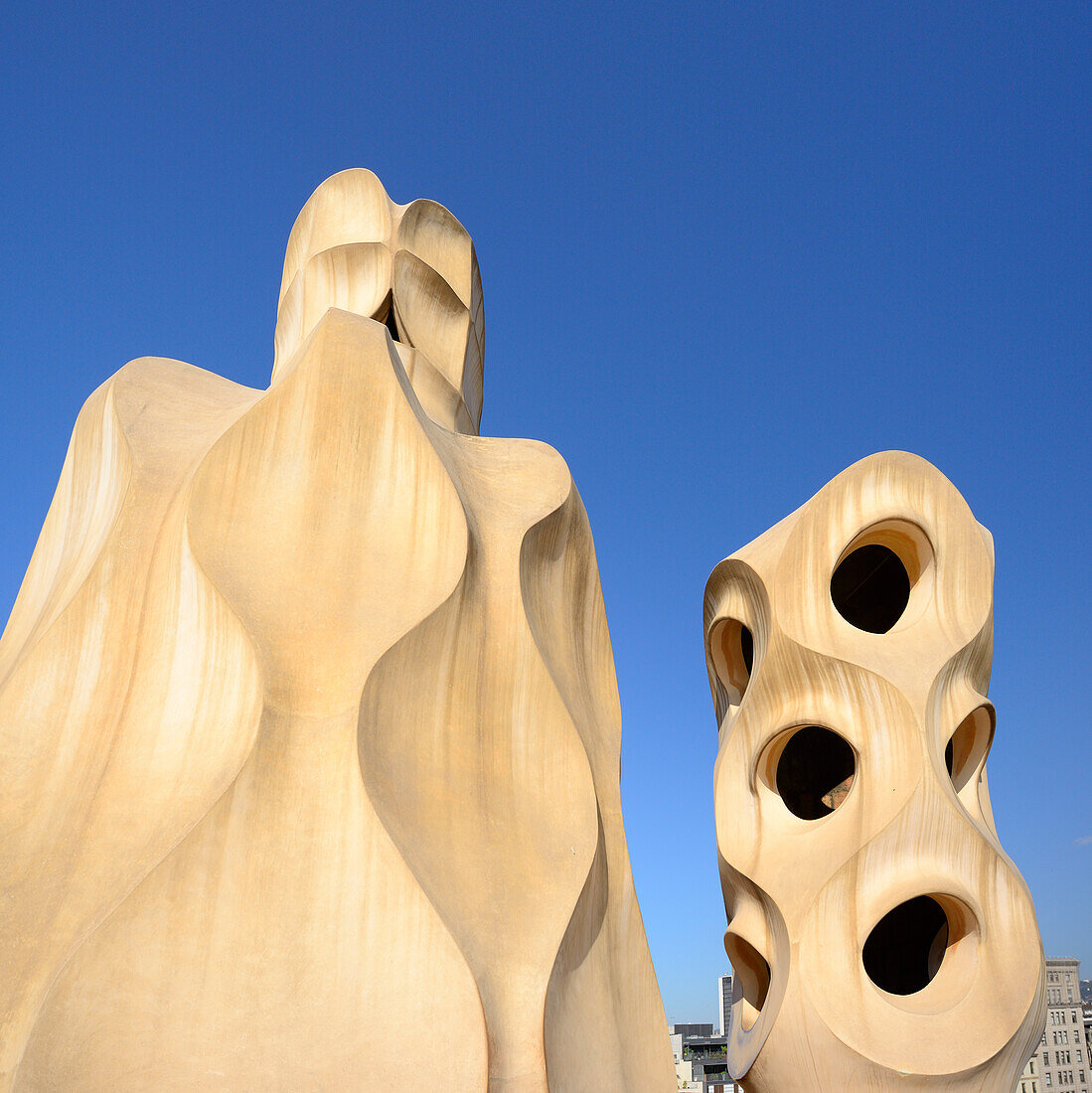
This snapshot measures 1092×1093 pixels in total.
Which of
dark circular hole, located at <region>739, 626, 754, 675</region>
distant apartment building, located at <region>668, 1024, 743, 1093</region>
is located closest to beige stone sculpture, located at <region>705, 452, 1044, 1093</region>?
dark circular hole, located at <region>739, 626, 754, 675</region>

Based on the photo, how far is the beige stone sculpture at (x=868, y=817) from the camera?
29.5 feet

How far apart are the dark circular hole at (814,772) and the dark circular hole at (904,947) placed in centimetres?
133

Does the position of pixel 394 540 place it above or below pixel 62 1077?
above

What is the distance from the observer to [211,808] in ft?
17.2

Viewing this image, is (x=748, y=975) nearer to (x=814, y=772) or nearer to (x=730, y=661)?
(x=814, y=772)

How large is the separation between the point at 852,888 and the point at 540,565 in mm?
4314

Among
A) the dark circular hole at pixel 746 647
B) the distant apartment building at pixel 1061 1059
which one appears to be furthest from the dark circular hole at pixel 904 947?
the distant apartment building at pixel 1061 1059

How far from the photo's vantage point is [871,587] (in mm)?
12562

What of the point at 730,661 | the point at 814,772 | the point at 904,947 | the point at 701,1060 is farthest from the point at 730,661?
the point at 701,1060

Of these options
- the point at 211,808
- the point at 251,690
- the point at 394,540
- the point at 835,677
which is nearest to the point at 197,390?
the point at 394,540

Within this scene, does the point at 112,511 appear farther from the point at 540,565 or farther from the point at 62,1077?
the point at 62,1077

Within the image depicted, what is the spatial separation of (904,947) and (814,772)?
6.72 ft

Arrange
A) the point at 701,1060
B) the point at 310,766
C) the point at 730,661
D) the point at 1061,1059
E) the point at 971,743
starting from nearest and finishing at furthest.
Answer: the point at 310,766 → the point at 971,743 → the point at 730,661 → the point at 1061,1059 → the point at 701,1060

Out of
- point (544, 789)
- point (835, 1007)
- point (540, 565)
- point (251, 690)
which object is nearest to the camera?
point (251, 690)
